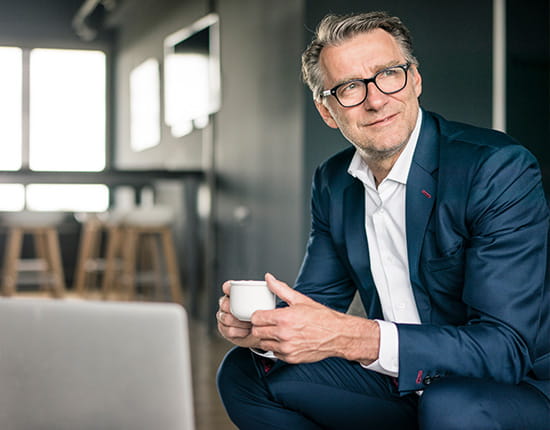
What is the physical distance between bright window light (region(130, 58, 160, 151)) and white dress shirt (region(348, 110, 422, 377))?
Answer: 5.65 meters

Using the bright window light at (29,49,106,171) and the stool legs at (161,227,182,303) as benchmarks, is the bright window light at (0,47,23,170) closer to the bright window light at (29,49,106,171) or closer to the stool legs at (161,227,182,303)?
the bright window light at (29,49,106,171)

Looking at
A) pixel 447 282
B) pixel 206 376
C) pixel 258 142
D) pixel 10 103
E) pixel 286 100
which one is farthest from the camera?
pixel 10 103

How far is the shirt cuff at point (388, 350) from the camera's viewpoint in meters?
1.26

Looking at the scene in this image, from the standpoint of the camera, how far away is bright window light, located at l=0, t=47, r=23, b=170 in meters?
8.39

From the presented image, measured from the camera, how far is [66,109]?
28.9 ft

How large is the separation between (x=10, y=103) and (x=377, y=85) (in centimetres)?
772

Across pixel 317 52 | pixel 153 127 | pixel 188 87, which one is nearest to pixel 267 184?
pixel 188 87

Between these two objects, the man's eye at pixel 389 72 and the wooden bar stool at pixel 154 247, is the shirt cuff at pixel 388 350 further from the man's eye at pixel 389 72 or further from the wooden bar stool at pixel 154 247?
the wooden bar stool at pixel 154 247

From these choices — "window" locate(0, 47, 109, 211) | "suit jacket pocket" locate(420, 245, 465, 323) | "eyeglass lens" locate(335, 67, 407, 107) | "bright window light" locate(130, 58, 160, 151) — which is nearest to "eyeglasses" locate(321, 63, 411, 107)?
"eyeglass lens" locate(335, 67, 407, 107)

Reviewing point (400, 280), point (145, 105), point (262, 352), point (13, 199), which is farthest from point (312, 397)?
point (13, 199)

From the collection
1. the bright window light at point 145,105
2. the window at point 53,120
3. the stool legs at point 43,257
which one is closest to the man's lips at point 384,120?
the stool legs at point 43,257

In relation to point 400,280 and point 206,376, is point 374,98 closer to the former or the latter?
point 400,280

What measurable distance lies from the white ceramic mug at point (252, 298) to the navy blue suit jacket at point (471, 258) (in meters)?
0.23

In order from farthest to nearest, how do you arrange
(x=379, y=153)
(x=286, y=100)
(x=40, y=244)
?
(x=40, y=244), (x=286, y=100), (x=379, y=153)
